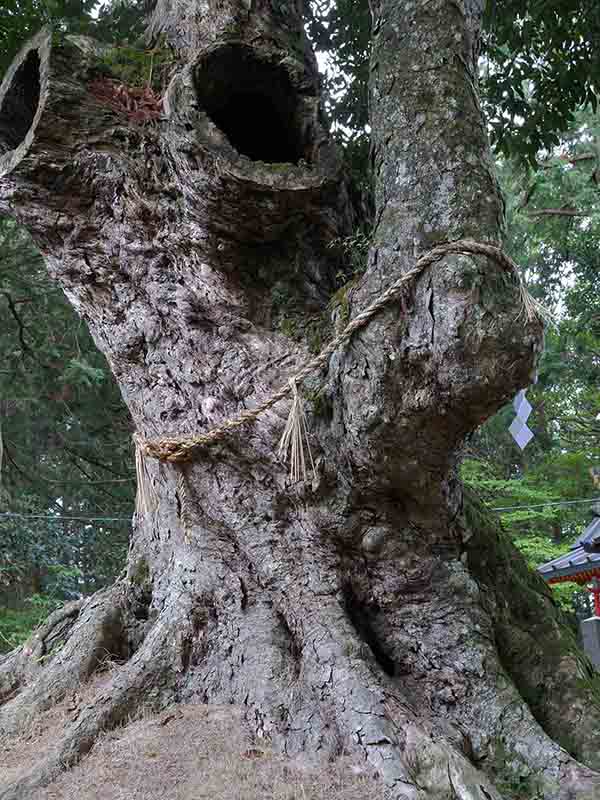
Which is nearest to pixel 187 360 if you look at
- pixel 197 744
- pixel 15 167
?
pixel 15 167

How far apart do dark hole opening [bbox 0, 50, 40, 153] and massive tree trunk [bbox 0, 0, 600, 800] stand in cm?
1

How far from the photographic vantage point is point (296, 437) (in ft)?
8.97

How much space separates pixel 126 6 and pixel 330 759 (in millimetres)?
5725

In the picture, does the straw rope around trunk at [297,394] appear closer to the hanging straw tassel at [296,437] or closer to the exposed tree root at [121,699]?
the hanging straw tassel at [296,437]

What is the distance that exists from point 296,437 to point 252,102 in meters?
1.68

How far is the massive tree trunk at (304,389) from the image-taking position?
2543 millimetres

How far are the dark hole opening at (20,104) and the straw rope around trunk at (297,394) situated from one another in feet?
5.26

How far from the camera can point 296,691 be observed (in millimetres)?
2770

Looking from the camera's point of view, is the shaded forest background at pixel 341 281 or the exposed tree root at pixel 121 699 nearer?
the exposed tree root at pixel 121 699

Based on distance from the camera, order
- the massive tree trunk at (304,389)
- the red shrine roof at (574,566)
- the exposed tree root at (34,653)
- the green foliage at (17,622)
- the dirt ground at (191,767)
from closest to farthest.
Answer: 1. the dirt ground at (191,767)
2. the massive tree trunk at (304,389)
3. the exposed tree root at (34,653)
4. the red shrine roof at (574,566)
5. the green foliage at (17,622)

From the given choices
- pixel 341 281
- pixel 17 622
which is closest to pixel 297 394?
pixel 341 281

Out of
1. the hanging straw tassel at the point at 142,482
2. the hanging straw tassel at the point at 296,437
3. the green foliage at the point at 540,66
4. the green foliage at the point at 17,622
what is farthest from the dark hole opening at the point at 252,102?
the green foliage at the point at 17,622

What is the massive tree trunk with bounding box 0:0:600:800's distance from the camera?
2543 mm

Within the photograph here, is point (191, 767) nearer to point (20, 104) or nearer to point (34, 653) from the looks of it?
point (34, 653)
